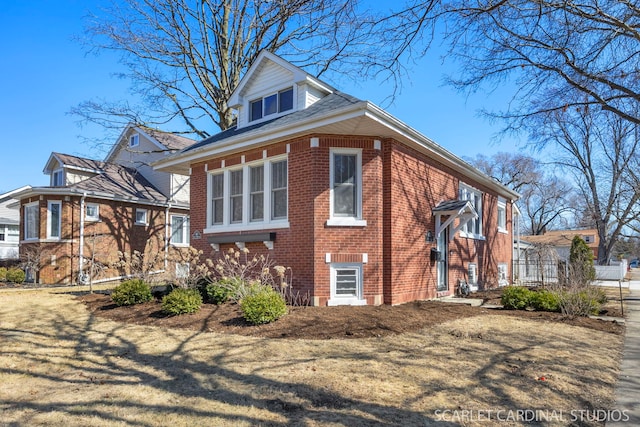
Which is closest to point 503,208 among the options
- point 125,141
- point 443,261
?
point 443,261

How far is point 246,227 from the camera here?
11.7m

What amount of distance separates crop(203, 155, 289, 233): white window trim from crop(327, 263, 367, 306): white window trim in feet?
5.27

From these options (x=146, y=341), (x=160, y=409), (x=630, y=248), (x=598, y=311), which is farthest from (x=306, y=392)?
(x=630, y=248)

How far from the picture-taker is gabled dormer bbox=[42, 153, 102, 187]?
20609 mm

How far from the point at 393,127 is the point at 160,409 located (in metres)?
7.56

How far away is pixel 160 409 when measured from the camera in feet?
13.9

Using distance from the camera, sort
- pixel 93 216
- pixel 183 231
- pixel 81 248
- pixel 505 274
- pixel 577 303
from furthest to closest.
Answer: pixel 183 231, pixel 505 274, pixel 93 216, pixel 81 248, pixel 577 303

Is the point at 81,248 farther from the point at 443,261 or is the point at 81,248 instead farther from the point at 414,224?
the point at 443,261

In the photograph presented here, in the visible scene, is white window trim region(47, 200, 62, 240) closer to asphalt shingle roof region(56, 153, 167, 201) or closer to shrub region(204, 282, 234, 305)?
asphalt shingle roof region(56, 153, 167, 201)

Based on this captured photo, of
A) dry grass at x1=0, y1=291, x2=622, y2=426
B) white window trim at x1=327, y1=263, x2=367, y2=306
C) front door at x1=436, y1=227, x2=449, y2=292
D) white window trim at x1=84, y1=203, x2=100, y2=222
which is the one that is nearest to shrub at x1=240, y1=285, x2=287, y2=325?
dry grass at x1=0, y1=291, x2=622, y2=426

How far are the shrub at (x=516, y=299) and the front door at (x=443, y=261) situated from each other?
2.52 m

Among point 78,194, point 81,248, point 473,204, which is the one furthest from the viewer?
point 81,248

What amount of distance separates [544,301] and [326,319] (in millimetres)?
5581

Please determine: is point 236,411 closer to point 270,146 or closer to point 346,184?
point 346,184
